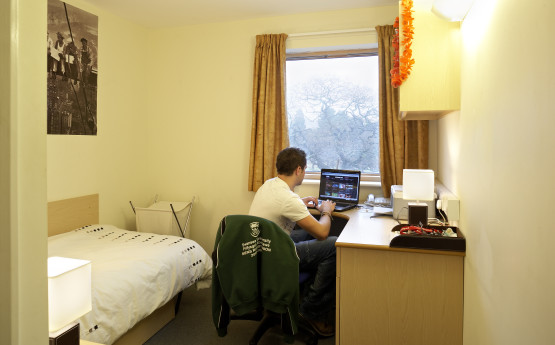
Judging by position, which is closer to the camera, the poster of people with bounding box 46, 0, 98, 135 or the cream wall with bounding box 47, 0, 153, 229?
the poster of people with bounding box 46, 0, 98, 135

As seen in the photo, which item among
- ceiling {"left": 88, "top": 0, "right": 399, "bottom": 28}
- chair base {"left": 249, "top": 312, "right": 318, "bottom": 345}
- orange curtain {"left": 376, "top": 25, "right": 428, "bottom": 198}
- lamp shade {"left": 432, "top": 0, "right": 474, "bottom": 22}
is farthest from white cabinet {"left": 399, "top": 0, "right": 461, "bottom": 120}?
chair base {"left": 249, "top": 312, "right": 318, "bottom": 345}

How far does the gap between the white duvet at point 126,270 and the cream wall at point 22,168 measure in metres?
1.49

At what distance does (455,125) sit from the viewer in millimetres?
2266

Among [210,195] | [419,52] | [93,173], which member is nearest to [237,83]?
[210,195]

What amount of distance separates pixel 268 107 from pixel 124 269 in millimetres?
1914

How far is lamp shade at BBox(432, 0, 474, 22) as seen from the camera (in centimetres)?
181

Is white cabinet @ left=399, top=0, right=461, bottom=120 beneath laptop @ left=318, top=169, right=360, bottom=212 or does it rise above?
above

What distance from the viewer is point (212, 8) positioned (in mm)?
3443

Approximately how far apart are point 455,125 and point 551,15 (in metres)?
1.45

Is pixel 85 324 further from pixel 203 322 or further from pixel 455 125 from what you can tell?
pixel 455 125

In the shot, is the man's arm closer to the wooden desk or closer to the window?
the wooden desk

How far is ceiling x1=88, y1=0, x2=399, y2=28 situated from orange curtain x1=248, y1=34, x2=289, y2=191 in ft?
0.82

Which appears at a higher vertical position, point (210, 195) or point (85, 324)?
point (210, 195)

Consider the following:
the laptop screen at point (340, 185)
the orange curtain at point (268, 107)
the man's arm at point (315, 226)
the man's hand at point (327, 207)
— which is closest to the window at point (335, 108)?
the orange curtain at point (268, 107)
